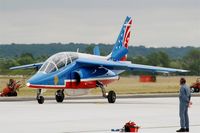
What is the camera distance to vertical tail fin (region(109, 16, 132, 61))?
50406 millimetres

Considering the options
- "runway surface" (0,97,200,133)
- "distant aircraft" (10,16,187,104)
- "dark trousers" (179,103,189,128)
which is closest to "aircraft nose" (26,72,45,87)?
"distant aircraft" (10,16,187,104)

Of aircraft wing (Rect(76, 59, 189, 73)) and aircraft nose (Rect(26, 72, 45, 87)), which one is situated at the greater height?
aircraft wing (Rect(76, 59, 189, 73))

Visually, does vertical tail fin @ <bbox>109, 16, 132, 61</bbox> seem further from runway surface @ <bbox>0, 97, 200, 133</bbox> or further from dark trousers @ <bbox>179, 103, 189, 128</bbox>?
dark trousers @ <bbox>179, 103, 189, 128</bbox>

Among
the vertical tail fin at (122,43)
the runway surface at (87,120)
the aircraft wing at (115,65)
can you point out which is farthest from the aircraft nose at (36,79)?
the vertical tail fin at (122,43)

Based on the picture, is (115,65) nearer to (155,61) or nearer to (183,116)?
(183,116)

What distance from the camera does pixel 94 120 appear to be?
28359 mm

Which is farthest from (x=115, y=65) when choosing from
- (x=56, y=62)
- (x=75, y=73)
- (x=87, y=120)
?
(x=87, y=120)

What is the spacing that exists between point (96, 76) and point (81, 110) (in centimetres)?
1093

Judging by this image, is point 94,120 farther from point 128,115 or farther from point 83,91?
point 83,91

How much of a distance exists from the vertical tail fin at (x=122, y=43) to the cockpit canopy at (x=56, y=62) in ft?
22.3

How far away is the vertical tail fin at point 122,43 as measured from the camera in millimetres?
50406

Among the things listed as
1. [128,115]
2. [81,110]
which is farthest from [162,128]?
[81,110]

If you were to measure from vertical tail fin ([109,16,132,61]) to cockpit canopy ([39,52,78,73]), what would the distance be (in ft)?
22.3

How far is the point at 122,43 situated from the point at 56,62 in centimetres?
865
